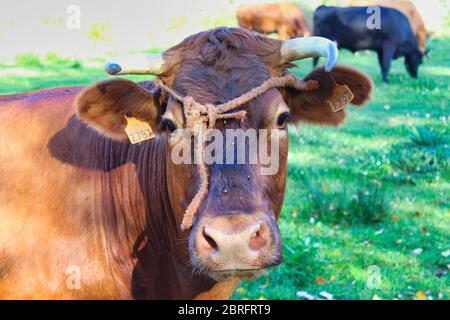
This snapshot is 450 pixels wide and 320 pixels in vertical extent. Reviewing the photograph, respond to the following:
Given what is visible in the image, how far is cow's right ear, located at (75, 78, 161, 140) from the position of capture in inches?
145

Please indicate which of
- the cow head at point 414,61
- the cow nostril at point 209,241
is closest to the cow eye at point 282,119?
the cow nostril at point 209,241

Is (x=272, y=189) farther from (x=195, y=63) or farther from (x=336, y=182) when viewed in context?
(x=336, y=182)

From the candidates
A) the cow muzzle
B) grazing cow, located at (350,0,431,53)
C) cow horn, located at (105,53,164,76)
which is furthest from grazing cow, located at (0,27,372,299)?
grazing cow, located at (350,0,431,53)

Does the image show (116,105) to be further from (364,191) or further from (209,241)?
(364,191)

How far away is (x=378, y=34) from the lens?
53.8ft

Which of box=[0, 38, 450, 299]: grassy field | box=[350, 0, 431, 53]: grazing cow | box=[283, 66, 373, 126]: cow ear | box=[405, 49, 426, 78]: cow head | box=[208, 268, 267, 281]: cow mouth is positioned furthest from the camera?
box=[350, 0, 431, 53]: grazing cow

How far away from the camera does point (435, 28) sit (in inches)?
876

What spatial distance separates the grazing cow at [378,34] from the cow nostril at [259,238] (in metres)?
13.1

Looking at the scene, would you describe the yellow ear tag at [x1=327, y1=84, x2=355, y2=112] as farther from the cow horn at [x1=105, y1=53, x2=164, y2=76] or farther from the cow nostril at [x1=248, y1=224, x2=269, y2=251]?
the cow nostril at [x1=248, y1=224, x2=269, y2=251]

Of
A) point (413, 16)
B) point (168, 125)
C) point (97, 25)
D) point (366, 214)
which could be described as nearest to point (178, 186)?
point (168, 125)

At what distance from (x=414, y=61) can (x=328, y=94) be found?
12927 millimetres

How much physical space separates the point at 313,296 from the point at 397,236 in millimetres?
1509

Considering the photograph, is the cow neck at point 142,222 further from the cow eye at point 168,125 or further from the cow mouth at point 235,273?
the cow mouth at point 235,273
